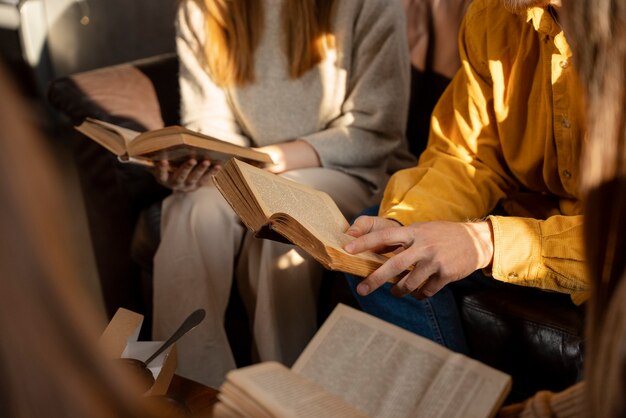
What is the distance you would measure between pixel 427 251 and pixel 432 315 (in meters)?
0.22

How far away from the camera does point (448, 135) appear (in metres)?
1.27

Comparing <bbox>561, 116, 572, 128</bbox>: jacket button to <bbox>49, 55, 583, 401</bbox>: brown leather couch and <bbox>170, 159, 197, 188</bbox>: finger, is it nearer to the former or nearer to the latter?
<bbox>49, 55, 583, 401</bbox>: brown leather couch

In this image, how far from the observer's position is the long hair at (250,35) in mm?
1542

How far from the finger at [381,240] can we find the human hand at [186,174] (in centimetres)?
52

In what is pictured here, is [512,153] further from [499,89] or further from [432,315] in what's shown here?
[432,315]

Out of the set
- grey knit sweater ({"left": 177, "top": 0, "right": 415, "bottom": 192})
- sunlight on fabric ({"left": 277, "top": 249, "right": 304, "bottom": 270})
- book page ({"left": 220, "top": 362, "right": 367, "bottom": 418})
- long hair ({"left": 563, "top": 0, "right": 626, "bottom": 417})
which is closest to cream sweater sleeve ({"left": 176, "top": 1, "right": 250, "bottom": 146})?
grey knit sweater ({"left": 177, "top": 0, "right": 415, "bottom": 192})

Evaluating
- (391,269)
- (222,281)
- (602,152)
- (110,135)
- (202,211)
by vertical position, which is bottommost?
(222,281)

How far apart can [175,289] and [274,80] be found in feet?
1.73

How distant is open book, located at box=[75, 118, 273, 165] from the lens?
1.19 metres

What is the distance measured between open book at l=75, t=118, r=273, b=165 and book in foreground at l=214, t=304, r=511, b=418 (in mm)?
516

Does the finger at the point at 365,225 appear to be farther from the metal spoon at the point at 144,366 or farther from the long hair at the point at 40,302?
the long hair at the point at 40,302

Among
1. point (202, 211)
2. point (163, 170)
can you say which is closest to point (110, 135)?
point (163, 170)

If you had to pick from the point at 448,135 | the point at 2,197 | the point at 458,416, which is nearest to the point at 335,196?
the point at 448,135

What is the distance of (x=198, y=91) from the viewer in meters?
1.64
